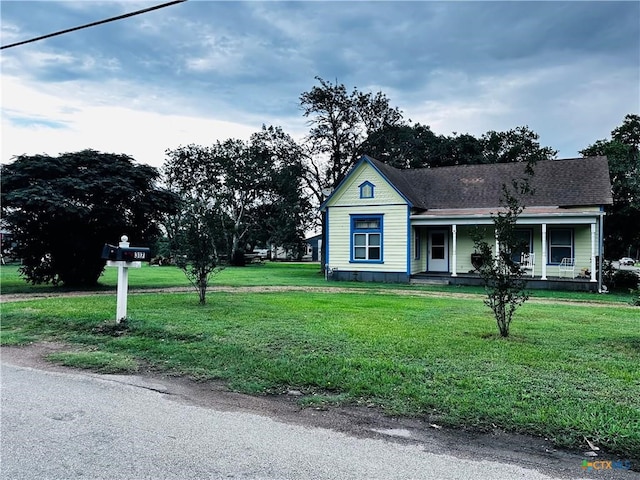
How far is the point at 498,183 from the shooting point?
71.9 feet

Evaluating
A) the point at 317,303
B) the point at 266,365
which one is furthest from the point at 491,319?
the point at 266,365

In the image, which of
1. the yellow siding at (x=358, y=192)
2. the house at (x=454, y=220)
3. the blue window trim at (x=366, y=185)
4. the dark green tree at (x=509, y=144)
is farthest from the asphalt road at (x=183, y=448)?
the dark green tree at (x=509, y=144)

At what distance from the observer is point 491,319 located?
9.51 meters

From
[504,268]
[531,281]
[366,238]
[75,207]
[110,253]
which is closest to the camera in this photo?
[504,268]

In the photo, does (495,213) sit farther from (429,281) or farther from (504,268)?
(504,268)

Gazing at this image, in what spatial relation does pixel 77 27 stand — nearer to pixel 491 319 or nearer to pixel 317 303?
pixel 317 303

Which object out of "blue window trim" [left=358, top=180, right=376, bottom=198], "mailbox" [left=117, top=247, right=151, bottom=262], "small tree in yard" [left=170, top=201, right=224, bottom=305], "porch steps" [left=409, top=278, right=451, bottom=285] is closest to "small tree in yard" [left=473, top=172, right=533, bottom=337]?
"mailbox" [left=117, top=247, right=151, bottom=262]

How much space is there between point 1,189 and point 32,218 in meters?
1.32

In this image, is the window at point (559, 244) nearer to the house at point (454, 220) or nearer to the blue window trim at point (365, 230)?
the house at point (454, 220)

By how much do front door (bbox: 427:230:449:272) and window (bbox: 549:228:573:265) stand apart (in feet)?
14.9

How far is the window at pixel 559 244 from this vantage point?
19516 mm

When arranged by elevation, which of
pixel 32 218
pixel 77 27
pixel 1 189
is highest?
pixel 77 27

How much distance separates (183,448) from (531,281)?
57.6 feet

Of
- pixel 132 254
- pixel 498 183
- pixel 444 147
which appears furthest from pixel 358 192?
pixel 444 147
